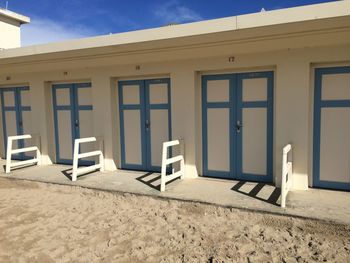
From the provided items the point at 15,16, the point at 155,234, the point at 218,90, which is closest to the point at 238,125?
the point at 218,90

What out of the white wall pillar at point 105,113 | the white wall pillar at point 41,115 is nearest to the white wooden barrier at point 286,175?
the white wall pillar at point 105,113

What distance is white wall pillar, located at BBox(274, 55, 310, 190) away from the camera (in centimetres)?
429

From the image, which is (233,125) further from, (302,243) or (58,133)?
(58,133)

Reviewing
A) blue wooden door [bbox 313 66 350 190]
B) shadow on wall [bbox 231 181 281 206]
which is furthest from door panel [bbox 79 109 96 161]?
blue wooden door [bbox 313 66 350 190]

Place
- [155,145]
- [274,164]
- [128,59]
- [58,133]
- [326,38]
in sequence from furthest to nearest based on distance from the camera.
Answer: [58,133], [155,145], [128,59], [274,164], [326,38]

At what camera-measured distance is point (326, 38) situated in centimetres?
382

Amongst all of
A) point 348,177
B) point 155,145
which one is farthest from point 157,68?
point 348,177

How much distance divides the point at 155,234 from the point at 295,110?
2.75 metres

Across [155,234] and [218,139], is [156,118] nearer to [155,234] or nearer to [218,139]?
[218,139]

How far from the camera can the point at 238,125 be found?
4.94 meters

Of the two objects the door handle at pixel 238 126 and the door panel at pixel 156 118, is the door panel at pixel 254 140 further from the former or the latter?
the door panel at pixel 156 118

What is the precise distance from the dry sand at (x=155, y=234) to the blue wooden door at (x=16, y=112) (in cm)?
315

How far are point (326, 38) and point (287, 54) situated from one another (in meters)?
0.60

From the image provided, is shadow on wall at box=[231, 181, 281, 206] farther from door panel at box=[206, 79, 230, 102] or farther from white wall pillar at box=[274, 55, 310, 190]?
door panel at box=[206, 79, 230, 102]
